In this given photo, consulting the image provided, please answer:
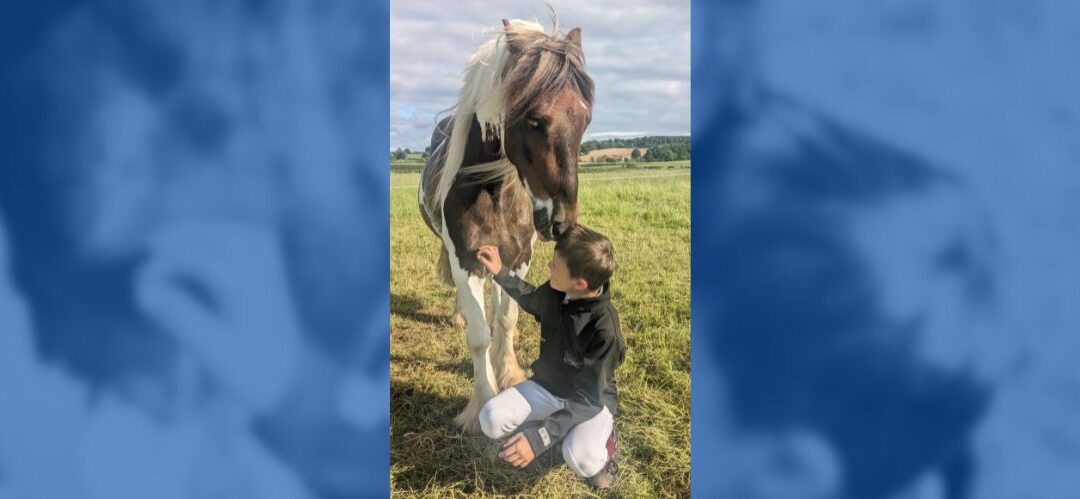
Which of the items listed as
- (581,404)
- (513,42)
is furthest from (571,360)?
(513,42)

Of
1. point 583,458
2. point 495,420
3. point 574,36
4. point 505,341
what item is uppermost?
point 574,36

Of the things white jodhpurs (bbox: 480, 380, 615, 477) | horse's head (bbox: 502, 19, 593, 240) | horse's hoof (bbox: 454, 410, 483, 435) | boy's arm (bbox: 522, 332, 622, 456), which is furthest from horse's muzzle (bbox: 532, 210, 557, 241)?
horse's hoof (bbox: 454, 410, 483, 435)

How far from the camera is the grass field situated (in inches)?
114

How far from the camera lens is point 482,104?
113 inches

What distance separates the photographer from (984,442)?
3.14 metres

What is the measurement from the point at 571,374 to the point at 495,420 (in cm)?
28

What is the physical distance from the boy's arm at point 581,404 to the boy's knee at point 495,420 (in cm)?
6

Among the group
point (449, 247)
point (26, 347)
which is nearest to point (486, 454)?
point (449, 247)

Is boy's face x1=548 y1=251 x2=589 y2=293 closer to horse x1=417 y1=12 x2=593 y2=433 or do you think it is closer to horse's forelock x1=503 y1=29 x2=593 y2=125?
horse x1=417 y1=12 x2=593 y2=433

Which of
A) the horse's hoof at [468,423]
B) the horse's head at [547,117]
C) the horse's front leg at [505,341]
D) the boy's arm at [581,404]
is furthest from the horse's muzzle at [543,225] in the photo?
→ the horse's hoof at [468,423]

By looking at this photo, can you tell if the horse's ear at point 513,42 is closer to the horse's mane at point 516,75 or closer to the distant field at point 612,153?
the horse's mane at point 516,75

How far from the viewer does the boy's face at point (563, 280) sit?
289cm

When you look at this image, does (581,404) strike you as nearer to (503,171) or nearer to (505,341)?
(505,341)

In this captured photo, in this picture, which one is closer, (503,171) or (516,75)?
(516,75)
